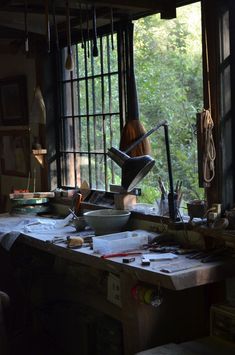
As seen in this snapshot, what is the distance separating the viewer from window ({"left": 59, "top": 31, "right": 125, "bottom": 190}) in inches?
166

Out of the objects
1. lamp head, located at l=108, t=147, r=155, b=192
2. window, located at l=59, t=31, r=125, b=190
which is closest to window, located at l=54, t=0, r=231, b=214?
window, located at l=59, t=31, r=125, b=190

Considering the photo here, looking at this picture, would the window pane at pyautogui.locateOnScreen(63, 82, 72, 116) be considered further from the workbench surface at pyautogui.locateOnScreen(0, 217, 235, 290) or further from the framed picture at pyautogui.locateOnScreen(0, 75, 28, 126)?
the workbench surface at pyautogui.locateOnScreen(0, 217, 235, 290)

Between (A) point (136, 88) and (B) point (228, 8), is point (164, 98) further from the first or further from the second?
(B) point (228, 8)

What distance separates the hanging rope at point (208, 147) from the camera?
10.5 ft

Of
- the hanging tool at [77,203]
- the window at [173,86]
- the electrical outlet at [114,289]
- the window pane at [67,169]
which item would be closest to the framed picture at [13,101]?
the window pane at [67,169]

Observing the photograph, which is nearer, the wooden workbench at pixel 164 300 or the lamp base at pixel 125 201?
the wooden workbench at pixel 164 300

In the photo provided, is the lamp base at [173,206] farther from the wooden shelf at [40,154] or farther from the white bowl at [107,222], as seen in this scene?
the wooden shelf at [40,154]

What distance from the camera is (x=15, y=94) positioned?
17.3 ft

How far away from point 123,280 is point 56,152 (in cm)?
219

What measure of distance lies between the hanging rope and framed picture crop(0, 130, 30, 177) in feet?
7.82

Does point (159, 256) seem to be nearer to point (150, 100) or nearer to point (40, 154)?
point (150, 100)

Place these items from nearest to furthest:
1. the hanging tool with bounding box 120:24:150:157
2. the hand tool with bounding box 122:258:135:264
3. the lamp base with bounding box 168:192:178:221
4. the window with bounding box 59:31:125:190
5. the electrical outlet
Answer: the hand tool with bounding box 122:258:135:264
the electrical outlet
the lamp base with bounding box 168:192:178:221
the hanging tool with bounding box 120:24:150:157
the window with bounding box 59:31:125:190

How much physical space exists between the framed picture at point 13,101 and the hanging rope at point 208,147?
2.40 meters

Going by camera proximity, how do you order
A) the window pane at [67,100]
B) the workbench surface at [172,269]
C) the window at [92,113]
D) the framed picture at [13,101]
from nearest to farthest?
the workbench surface at [172,269] < the window at [92,113] < the window pane at [67,100] < the framed picture at [13,101]
